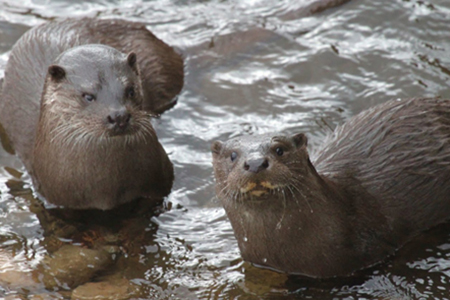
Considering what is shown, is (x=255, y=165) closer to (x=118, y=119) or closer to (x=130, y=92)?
(x=118, y=119)

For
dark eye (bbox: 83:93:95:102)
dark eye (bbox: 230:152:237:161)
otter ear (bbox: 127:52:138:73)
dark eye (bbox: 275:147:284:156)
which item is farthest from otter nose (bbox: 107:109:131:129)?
dark eye (bbox: 275:147:284:156)

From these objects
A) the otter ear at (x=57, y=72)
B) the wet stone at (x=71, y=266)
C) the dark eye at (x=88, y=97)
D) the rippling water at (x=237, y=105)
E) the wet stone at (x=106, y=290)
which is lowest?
the wet stone at (x=106, y=290)

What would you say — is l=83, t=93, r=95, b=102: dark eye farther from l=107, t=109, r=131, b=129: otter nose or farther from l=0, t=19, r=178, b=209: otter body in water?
l=107, t=109, r=131, b=129: otter nose

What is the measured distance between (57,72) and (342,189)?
1.75 metres

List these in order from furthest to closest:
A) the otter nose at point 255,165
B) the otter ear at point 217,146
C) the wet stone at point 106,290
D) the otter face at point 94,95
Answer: the otter face at point 94,95
the wet stone at point 106,290
the otter ear at point 217,146
the otter nose at point 255,165

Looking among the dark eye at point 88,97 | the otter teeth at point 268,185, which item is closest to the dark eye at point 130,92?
the dark eye at point 88,97

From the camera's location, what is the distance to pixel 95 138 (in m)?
4.78

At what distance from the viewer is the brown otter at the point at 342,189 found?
3.90m

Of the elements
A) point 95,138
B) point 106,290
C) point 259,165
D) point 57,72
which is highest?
point 57,72

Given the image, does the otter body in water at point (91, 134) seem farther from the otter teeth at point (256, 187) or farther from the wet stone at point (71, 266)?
the otter teeth at point (256, 187)

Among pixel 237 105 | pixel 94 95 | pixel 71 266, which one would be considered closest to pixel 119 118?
pixel 94 95

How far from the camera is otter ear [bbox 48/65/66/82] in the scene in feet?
15.6

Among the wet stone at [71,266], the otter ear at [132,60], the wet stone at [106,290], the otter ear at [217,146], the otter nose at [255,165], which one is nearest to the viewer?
the otter nose at [255,165]

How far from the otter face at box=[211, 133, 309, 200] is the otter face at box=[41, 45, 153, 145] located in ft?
2.35
